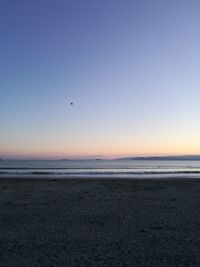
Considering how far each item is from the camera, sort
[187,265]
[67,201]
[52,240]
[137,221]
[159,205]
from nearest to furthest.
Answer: [187,265] < [52,240] < [137,221] < [159,205] < [67,201]

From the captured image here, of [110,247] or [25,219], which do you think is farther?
[25,219]

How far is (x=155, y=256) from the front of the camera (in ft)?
26.8

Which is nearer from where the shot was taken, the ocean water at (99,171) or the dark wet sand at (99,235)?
the dark wet sand at (99,235)

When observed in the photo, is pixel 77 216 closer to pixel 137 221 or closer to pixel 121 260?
pixel 137 221

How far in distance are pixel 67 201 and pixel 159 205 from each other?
4526 millimetres

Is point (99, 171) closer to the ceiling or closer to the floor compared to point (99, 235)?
closer to the ceiling

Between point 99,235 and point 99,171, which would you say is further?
point 99,171

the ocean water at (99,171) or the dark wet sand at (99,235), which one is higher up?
the ocean water at (99,171)

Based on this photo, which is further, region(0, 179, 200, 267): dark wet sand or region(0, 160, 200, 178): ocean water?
region(0, 160, 200, 178): ocean water

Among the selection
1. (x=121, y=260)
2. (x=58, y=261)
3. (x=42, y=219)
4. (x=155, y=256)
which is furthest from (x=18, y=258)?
(x=42, y=219)

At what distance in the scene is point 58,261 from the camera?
7727 mm

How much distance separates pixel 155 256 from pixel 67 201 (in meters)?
10.4

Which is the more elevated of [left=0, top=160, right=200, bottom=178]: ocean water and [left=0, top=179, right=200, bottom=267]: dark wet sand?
[left=0, top=160, right=200, bottom=178]: ocean water

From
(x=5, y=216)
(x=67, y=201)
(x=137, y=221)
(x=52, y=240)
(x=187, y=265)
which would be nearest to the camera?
(x=187, y=265)
